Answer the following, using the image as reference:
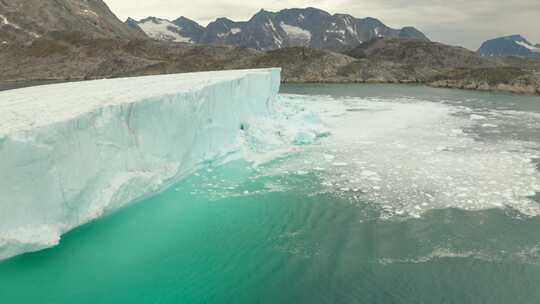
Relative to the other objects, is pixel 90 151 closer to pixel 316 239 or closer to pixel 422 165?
pixel 316 239

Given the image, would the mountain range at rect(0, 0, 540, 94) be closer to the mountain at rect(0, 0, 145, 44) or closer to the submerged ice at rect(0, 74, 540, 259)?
the mountain at rect(0, 0, 145, 44)

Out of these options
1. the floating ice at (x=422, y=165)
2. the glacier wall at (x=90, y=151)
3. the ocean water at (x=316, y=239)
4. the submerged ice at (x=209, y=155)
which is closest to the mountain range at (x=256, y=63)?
the floating ice at (x=422, y=165)

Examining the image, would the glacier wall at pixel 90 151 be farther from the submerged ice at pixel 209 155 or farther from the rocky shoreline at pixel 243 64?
the rocky shoreline at pixel 243 64

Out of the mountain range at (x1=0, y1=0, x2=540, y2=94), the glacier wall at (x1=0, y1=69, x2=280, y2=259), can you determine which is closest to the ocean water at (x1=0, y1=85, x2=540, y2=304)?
the glacier wall at (x1=0, y1=69, x2=280, y2=259)

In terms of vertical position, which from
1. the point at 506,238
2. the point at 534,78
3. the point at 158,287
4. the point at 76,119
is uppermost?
the point at 534,78

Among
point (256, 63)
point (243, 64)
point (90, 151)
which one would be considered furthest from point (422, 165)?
point (243, 64)

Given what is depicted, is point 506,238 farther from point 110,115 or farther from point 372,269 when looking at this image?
point 110,115

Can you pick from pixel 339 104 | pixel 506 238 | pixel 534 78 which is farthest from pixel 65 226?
pixel 534 78
